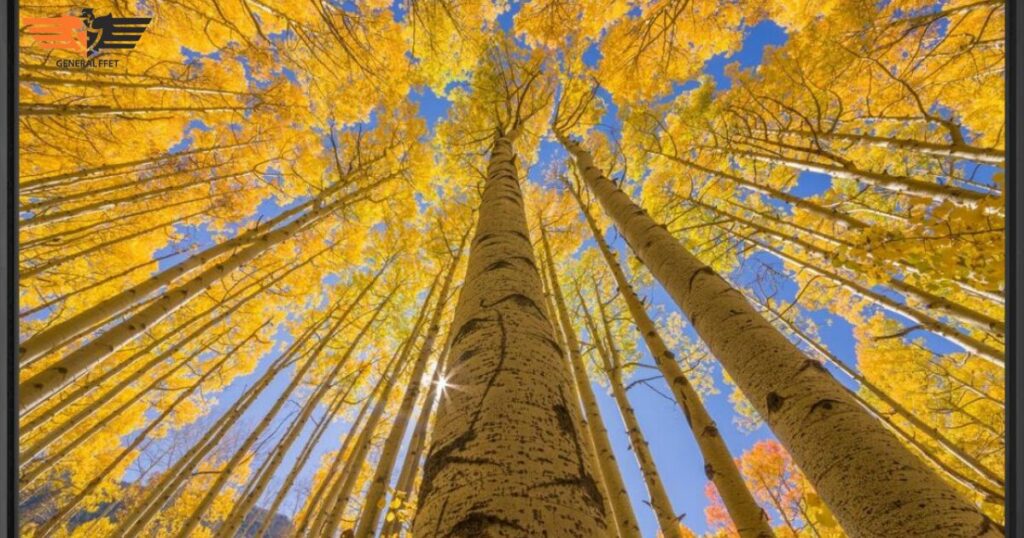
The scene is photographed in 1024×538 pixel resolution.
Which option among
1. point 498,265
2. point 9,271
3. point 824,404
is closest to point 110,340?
point 9,271

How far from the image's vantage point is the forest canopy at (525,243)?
1.08 m

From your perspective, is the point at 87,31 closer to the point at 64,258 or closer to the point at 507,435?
the point at 64,258

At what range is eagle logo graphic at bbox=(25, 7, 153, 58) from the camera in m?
3.22

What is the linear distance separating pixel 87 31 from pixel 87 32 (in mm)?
146

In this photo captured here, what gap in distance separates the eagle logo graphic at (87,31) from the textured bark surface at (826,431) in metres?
5.09

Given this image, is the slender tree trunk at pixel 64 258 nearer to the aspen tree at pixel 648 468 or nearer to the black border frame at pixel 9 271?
the black border frame at pixel 9 271

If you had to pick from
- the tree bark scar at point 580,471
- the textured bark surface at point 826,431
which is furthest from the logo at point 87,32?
the textured bark surface at point 826,431

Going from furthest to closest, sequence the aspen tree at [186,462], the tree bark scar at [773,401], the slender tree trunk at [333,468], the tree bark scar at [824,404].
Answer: the slender tree trunk at [333,468], the aspen tree at [186,462], the tree bark scar at [773,401], the tree bark scar at [824,404]

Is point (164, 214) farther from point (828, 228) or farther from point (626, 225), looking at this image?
point (828, 228)

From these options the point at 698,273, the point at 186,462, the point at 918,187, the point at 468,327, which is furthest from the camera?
the point at 186,462

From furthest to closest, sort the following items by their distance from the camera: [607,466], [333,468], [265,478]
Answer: [333,468] < [265,478] < [607,466]

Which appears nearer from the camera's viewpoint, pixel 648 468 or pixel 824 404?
pixel 824 404

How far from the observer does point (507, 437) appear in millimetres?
686
